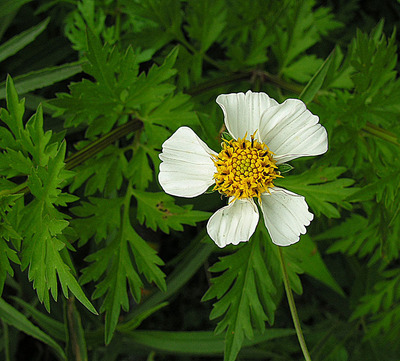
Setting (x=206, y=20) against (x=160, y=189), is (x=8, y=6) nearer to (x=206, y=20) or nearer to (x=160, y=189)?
(x=206, y=20)

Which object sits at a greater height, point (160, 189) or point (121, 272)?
point (160, 189)

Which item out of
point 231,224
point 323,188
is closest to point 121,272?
point 231,224

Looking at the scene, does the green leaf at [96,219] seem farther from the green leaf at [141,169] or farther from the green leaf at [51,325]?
the green leaf at [51,325]

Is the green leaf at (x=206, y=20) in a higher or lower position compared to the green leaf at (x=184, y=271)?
higher

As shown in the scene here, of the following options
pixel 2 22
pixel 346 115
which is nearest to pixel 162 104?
pixel 346 115

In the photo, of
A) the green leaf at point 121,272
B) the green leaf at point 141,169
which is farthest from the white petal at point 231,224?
the green leaf at point 141,169

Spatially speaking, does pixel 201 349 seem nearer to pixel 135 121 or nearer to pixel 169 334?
pixel 169 334
